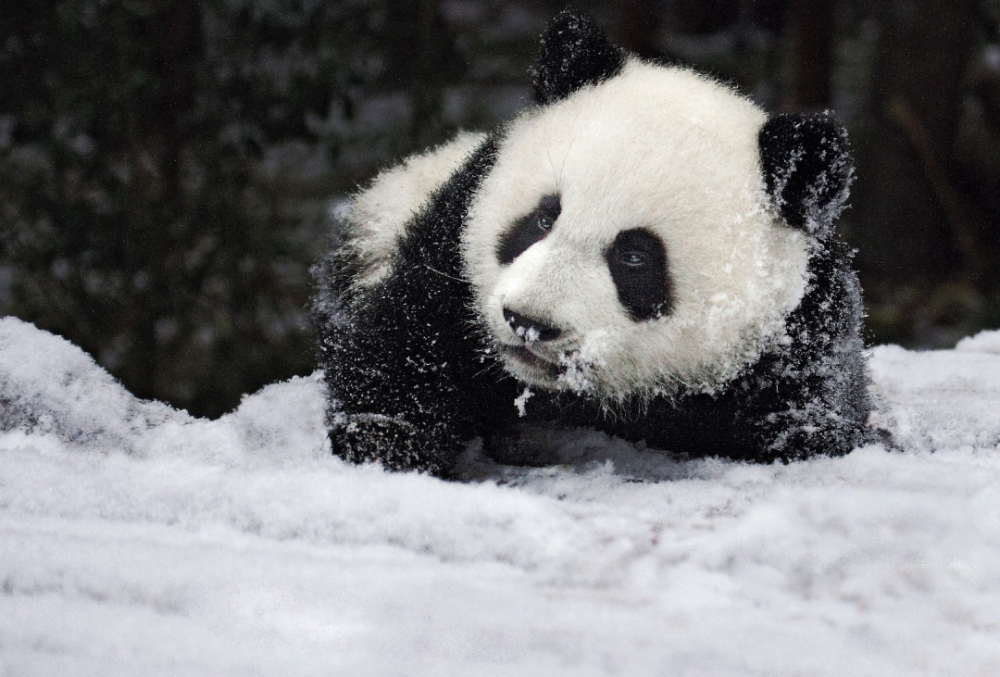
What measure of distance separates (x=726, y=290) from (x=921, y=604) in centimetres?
65

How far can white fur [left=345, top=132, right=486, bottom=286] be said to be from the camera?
221cm

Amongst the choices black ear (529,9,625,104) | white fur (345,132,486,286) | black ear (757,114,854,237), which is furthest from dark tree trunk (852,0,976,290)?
black ear (757,114,854,237)

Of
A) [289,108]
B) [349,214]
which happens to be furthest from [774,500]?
[289,108]

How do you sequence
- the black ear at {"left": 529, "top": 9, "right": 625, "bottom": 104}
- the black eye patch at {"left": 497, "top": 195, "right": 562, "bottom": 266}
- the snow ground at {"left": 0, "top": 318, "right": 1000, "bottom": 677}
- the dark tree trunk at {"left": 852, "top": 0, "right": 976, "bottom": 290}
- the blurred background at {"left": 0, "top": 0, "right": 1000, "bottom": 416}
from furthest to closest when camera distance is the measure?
the dark tree trunk at {"left": 852, "top": 0, "right": 976, "bottom": 290} → the blurred background at {"left": 0, "top": 0, "right": 1000, "bottom": 416} → the black ear at {"left": 529, "top": 9, "right": 625, "bottom": 104} → the black eye patch at {"left": 497, "top": 195, "right": 562, "bottom": 266} → the snow ground at {"left": 0, "top": 318, "right": 1000, "bottom": 677}

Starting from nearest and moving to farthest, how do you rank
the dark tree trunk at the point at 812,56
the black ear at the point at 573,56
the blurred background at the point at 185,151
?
the black ear at the point at 573,56
the blurred background at the point at 185,151
the dark tree trunk at the point at 812,56

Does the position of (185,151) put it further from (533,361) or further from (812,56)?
(812,56)

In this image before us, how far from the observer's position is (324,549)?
143cm

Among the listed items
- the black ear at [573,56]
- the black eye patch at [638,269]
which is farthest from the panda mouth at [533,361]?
the black ear at [573,56]

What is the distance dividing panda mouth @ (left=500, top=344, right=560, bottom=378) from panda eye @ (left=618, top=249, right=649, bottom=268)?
0.75 feet

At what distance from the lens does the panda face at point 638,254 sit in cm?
167

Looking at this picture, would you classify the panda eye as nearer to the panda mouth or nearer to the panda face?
the panda face

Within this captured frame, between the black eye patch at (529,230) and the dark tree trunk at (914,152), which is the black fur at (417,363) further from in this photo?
the dark tree trunk at (914,152)

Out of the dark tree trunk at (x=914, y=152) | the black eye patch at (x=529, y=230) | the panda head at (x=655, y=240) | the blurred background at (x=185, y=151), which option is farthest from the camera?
the dark tree trunk at (x=914, y=152)

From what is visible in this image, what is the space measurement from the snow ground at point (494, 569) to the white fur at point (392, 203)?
57 cm
